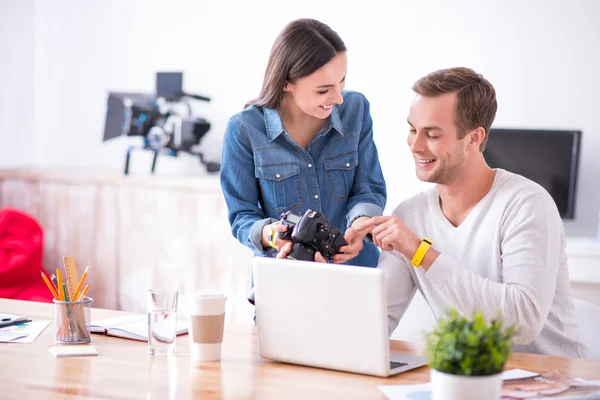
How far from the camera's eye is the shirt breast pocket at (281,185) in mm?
2285

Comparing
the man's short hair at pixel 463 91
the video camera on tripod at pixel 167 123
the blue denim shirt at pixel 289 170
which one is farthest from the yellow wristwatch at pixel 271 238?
the video camera on tripod at pixel 167 123

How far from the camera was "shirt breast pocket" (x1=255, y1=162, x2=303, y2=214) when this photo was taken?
2.29 m

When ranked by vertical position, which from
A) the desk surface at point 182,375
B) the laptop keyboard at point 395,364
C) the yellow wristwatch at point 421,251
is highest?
the yellow wristwatch at point 421,251

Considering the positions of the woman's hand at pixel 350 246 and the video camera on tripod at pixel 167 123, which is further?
the video camera on tripod at pixel 167 123

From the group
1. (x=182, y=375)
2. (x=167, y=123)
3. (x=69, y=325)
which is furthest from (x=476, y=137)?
(x=167, y=123)

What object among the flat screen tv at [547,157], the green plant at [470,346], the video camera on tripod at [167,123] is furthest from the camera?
the video camera on tripod at [167,123]

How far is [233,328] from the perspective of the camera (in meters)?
2.03

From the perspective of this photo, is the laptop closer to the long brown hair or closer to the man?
the man

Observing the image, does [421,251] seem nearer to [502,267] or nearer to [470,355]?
[502,267]

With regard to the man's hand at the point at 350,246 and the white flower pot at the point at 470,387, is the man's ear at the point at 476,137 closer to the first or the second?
the man's hand at the point at 350,246

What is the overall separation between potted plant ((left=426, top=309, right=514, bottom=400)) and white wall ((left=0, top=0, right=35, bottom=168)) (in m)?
3.73

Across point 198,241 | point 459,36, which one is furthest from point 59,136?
point 459,36

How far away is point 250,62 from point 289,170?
211cm

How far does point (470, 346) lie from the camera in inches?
49.8
